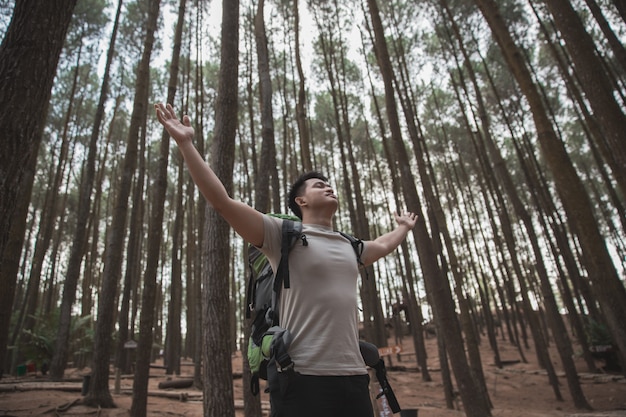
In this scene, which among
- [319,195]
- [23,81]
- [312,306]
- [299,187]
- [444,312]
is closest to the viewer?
[312,306]

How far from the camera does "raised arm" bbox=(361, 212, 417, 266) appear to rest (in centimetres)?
168

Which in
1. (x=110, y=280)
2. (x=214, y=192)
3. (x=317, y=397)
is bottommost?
(x=317, y=397)

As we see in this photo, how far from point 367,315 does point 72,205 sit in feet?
49.3

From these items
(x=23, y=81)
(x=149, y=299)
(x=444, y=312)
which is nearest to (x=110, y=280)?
(x=149, y=299)

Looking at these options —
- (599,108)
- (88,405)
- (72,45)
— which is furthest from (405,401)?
(72,45)

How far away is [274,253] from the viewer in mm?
1342

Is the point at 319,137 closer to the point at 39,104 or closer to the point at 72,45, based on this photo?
the point at 72,45

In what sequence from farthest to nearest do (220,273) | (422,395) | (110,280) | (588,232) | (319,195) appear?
(422,395) → (110,280) → (588,232) → (220,273) → (319,195)

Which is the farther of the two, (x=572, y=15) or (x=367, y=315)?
(x=367, y=315)

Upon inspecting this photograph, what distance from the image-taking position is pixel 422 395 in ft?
29.4

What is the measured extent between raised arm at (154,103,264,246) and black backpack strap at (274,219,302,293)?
0.29ft

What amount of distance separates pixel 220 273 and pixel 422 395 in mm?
7815

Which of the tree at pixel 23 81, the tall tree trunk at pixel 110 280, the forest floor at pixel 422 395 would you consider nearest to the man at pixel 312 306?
the tree at pixel 23 81

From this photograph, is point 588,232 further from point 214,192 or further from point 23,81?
point 23,81
